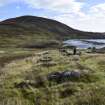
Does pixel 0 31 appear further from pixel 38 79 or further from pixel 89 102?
pixel 89 102

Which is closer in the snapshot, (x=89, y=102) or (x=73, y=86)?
(x=89, y=102)

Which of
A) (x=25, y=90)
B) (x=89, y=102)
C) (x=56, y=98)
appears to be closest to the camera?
(x=89, y=102)

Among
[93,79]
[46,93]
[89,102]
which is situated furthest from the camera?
[93,79]

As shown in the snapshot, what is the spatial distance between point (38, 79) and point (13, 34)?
6396 inches

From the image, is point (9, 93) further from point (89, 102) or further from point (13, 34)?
point (13, 34)

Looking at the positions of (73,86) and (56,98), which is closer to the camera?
(56,98)

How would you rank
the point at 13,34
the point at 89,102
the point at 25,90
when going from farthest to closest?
the point at 13,34 → the point at 25,90 → the point at 89,102

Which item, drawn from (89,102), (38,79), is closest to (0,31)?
(38,79)

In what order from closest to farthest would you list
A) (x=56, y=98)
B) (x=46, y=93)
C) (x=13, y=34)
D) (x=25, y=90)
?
(x=56, y=98)
(x=46, y=93)
(x=25, y=90)
(x=13, y=34)

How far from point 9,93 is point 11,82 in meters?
5.25

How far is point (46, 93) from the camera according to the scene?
67.4ft

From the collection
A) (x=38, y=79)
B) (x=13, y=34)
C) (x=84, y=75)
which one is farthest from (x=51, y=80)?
(x=13, y=34)

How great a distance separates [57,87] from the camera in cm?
2248

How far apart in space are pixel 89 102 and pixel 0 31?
583 feet
